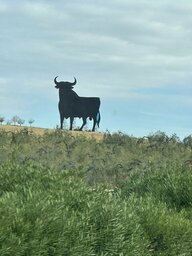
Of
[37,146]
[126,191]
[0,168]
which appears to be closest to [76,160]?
[37,146]

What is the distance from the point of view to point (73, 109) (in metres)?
48.2

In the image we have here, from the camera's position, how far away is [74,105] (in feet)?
158

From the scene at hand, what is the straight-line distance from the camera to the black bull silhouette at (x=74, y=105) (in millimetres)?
47344

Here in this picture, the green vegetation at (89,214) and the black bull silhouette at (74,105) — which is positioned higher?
the black bull silhouette at (74,105)

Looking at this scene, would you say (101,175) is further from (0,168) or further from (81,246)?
(81,246)

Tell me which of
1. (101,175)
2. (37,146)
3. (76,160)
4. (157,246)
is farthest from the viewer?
(37,146)

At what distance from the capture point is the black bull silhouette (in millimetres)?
47344

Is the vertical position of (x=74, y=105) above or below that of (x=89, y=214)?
above

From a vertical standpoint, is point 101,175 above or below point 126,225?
above

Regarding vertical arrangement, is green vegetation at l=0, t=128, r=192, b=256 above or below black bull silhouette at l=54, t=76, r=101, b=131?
below

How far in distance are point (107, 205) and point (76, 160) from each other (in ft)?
42.4

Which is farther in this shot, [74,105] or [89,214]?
[74,105]

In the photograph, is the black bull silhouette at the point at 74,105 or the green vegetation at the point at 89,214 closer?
the green vegetation at the point at 89,214

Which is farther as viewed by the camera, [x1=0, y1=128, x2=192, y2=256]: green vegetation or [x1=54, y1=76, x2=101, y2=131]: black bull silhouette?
[x1=54, y1=76, x2=101, y2=131]: black bull silhouette
